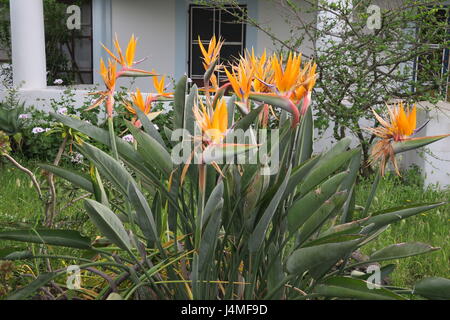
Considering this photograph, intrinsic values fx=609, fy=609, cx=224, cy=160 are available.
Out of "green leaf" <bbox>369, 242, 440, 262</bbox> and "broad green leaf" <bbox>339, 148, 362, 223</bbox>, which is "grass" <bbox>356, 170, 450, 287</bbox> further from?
"green leaf" <bbox>369, 242, 440, 262</bbox>

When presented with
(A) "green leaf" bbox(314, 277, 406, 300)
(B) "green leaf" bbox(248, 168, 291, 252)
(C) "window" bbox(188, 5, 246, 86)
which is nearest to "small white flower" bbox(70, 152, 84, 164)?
(B) "green leaf" bbox(248, 168, 291, 252)

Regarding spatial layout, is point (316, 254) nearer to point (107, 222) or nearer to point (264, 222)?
point (264, 222)

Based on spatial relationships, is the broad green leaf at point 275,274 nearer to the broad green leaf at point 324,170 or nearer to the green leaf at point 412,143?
the broad green leaf at point 324,170

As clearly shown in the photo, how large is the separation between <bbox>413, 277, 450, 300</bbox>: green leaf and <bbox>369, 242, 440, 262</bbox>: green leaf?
0.08 meters

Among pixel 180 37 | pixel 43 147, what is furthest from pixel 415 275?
pixel 180 37

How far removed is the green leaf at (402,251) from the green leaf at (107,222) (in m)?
0.65

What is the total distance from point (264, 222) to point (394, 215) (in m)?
0.39

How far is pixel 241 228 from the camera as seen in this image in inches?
60.7

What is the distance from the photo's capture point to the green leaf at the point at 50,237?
1434mm

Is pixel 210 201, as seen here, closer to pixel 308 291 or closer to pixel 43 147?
pixel 308 291

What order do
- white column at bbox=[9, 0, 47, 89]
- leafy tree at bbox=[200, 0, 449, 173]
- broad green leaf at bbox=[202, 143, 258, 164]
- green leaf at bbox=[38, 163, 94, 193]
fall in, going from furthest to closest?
white column at bbox=[9, 0, 47, 89]
leafy tree at bbox=[200, 0, 449, 173]
green leaf at bbox=[38, 163, 94, 193]
broad green leaf at bbox=[202, 143, 258, 164]

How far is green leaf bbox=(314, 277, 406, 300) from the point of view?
1.33 metres

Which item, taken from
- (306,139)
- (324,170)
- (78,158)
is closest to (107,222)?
(324,170)

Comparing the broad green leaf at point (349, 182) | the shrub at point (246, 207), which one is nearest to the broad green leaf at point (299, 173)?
the shrub at point (246, 207)
